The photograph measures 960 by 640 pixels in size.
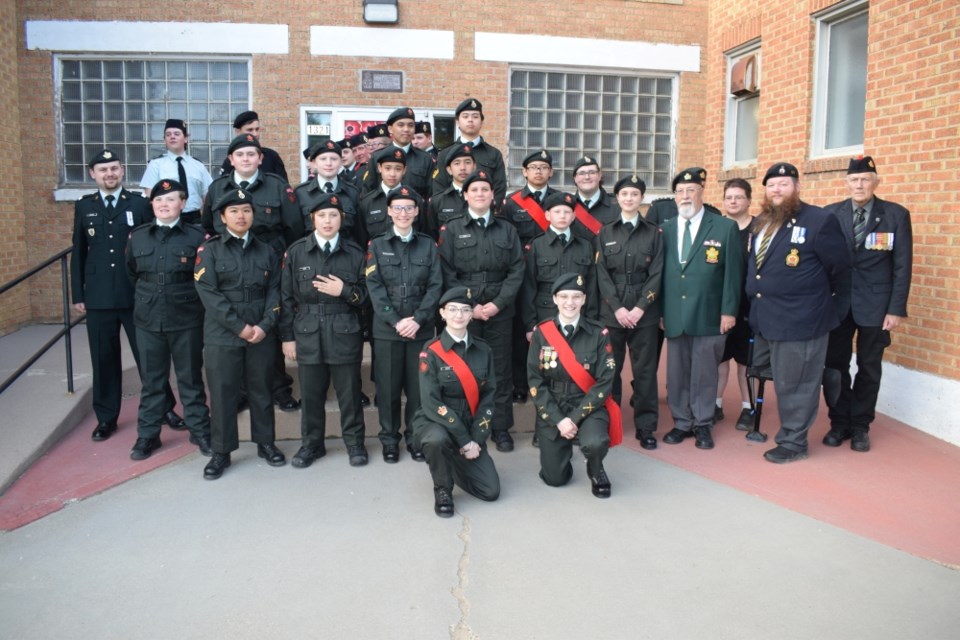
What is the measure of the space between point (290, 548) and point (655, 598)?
1.87 m

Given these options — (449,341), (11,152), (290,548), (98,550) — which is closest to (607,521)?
(449,341)

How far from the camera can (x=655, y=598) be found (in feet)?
11.3

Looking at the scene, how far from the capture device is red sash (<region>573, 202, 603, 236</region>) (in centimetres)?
618

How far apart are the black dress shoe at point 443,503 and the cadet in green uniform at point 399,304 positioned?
0.73 metres

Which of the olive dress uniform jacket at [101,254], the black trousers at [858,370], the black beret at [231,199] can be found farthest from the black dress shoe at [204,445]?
the black trousers at [858,370]

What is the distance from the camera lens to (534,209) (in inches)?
242

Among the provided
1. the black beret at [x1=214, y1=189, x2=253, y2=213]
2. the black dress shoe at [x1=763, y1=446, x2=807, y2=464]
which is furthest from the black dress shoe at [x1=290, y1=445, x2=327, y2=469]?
the black dress shoe at [x1=763, y1=446, x2=807, y2=464]

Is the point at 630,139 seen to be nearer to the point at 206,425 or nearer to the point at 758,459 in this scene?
the point at 758,459

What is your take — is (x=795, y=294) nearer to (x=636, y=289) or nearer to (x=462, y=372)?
(x=636, y=289)

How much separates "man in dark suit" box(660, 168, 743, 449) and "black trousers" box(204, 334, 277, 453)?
9.64 feet

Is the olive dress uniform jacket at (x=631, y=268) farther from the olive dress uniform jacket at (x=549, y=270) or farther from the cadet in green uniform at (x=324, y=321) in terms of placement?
the cadet in green uniform at (x=324, y=321)

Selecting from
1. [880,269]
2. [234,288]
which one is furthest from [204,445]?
[880,269]

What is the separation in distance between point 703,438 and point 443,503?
2.21 metres

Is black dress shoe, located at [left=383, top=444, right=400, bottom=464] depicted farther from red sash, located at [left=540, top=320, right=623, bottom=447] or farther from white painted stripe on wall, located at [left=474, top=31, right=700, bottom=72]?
white painted stripe on wall, located at [left=474, top=31, right=700, bottom=72]
